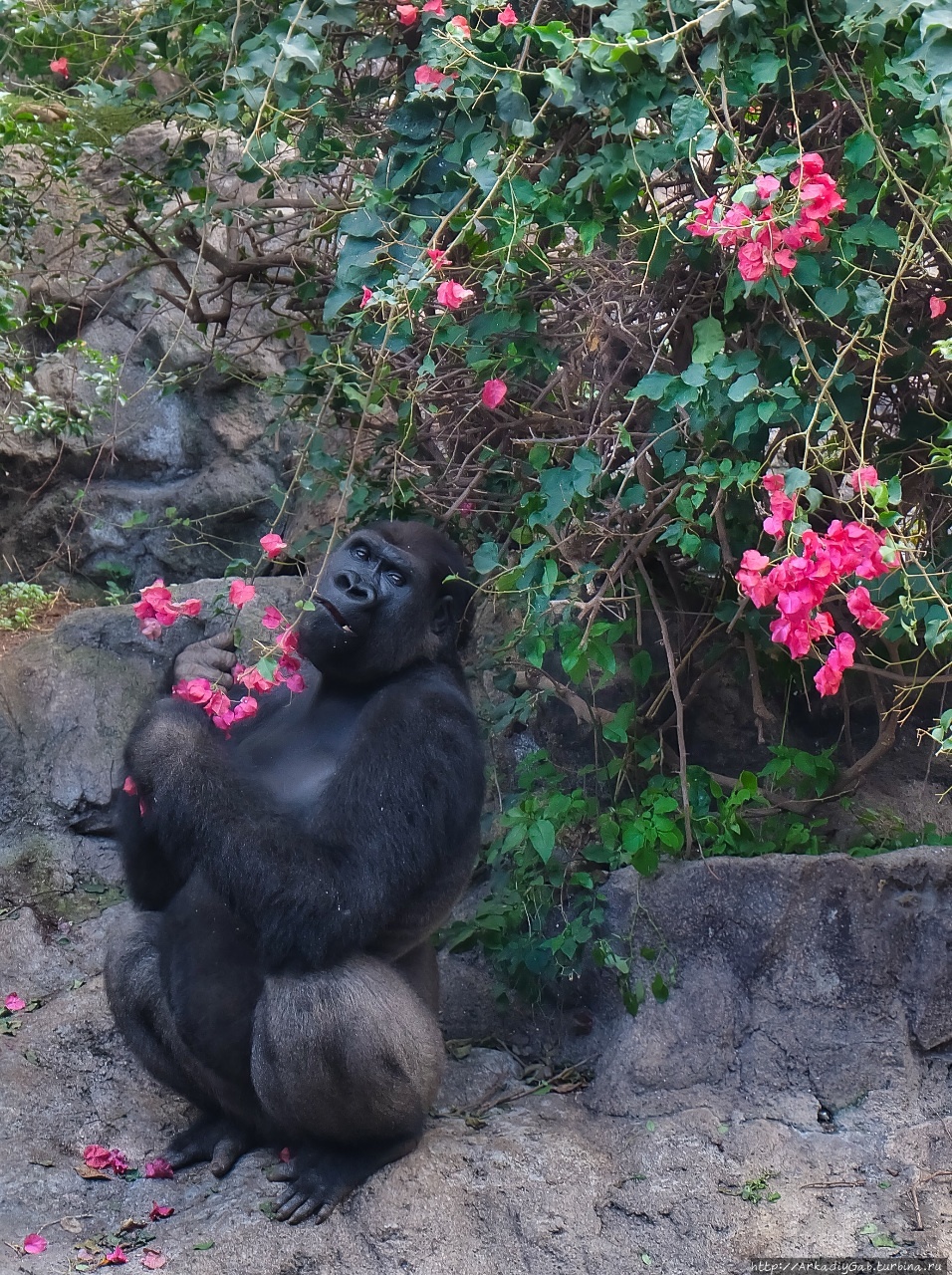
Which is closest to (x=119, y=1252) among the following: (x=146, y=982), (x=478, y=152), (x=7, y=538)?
(x=146, y=982)

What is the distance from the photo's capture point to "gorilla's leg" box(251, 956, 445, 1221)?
2945 mm

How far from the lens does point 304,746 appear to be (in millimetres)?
3309

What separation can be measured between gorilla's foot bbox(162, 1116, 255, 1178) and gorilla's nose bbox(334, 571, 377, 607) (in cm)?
146

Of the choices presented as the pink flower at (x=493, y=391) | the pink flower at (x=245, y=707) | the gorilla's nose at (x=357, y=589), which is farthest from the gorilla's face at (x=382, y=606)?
the pink flower at (x=493, y=391)

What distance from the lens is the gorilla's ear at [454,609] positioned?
134 inches

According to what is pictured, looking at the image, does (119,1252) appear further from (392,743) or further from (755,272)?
(755,272)

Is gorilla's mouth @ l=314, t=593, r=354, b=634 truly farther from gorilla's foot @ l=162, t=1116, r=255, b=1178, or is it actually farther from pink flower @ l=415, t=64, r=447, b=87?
gorilla's foot @ l=162, t=1116, r=255, b=1178

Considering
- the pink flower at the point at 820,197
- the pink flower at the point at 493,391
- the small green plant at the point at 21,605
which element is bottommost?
the small green plant at the point at 21,605

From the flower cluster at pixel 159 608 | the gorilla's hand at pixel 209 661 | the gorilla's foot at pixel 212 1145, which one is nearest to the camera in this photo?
the flower cluster at pixel 159 608

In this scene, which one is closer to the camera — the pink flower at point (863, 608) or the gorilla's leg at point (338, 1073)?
the pink flower at point (863, 608)

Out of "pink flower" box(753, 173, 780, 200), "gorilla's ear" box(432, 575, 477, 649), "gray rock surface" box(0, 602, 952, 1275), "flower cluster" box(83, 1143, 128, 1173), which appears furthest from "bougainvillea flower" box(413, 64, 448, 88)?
"flower cluster" box(83, 1143, 128, 1173)

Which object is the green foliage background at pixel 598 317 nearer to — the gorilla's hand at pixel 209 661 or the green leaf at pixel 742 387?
the green leaf at pixel 742 387

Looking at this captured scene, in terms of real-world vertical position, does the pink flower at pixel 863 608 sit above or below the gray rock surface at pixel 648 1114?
above

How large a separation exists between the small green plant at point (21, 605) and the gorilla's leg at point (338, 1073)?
2.76 metres
